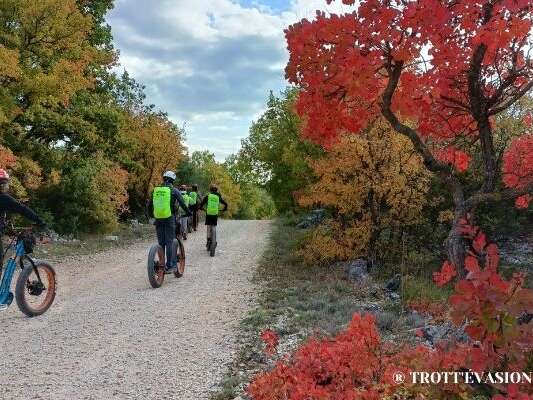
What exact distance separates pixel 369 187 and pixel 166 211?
16.7 ft

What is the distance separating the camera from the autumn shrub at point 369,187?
39.6 ft

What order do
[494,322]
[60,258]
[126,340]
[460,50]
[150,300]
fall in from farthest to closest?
[60,258], [150,300], [126,340], [460,50], [494,322]

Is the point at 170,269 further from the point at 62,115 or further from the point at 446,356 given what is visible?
the point at 62,115

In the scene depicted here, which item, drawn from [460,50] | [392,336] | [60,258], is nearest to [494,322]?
[460,50]

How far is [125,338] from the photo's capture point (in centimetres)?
675

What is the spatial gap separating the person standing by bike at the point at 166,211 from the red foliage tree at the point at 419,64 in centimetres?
501

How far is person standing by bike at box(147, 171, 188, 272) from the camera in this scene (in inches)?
394

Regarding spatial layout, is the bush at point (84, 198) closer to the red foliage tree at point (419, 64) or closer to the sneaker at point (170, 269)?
the sneaker at point (170, 269)

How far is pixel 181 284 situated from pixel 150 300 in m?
1.47

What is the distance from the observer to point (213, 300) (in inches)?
362

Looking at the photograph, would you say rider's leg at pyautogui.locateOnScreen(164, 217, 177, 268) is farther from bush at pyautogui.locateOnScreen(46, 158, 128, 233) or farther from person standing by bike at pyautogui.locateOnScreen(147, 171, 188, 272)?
bush at pyautogui.locateOnScreen(46, 158, 128, 233)

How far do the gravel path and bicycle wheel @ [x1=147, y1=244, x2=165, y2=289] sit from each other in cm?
19

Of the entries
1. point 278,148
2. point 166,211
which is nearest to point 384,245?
point 166,211

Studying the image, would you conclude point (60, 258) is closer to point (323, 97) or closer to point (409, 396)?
point (323, 97)
